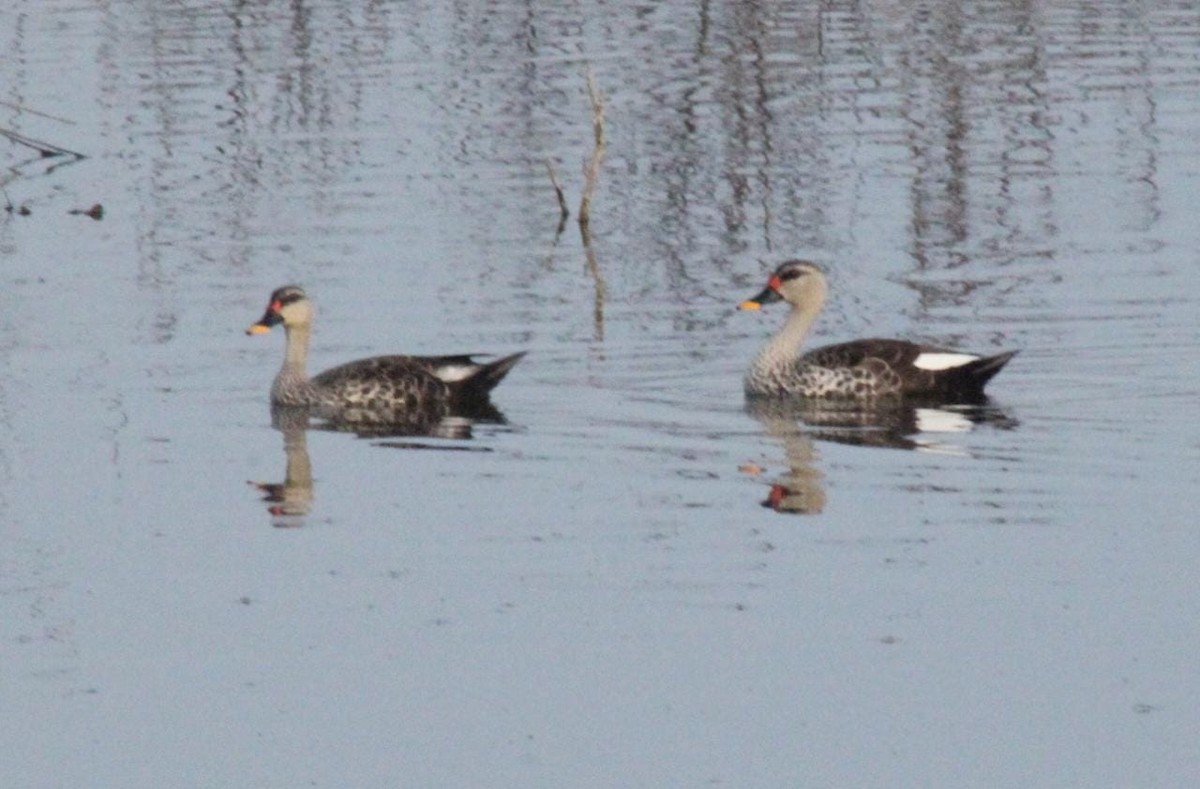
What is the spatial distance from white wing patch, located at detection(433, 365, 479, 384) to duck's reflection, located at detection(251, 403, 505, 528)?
0.60ft

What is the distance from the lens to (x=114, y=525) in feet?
39.8

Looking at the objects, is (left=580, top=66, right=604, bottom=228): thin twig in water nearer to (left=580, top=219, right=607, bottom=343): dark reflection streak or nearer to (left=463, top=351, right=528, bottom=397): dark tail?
(left=580, top=219, right=607, bottom=343): dark reflection streak

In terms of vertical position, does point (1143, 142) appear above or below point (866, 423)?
above

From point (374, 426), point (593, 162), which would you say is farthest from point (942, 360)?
point (593, 162)

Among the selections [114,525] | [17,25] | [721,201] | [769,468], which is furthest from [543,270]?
[17,25]

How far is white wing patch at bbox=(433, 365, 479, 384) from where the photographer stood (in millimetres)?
15031

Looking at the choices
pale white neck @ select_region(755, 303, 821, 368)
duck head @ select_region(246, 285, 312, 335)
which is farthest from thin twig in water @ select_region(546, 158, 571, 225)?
duck head @ select_region(246, 285, 312, 335)

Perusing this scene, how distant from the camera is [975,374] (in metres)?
14.9

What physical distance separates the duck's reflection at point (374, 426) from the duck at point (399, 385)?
0.04 meters

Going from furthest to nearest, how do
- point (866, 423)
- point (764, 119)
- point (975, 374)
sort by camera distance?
point (764, 119)
point (975, 374)
point (866, 423)

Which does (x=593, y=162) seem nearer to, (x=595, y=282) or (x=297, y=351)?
(x=595, y=282)

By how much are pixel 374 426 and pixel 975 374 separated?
321 centimetres

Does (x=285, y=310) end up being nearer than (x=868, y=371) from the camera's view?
No

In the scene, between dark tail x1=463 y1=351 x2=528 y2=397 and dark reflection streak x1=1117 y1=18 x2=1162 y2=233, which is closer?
dark tail x1=463 y1=351 x2=528 y2=397
